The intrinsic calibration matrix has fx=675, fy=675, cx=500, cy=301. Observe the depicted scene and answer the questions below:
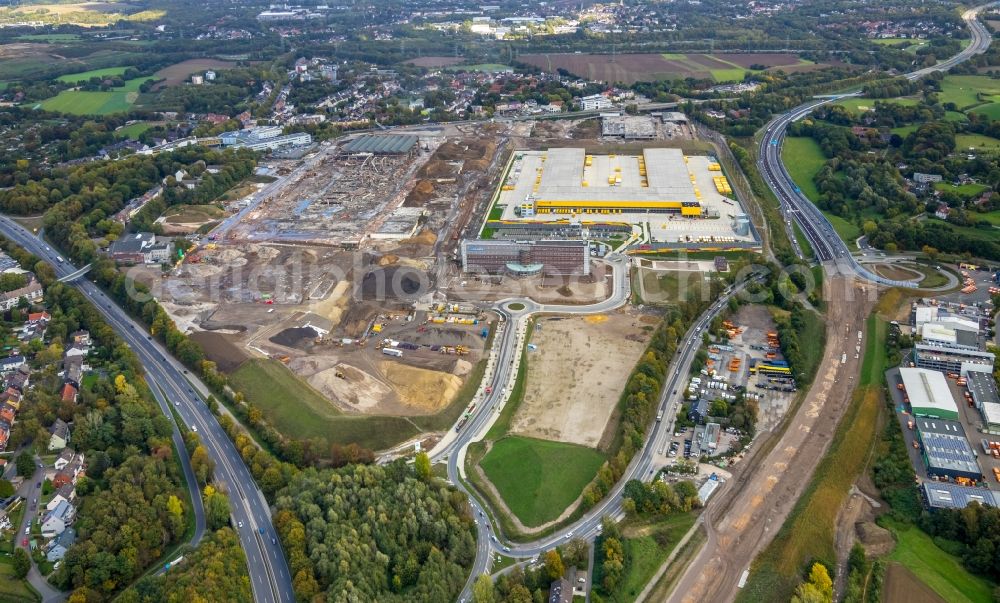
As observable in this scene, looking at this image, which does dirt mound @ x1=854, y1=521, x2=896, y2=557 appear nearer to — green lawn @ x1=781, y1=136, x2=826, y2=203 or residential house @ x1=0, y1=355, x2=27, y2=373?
green lawn @ x1=781, y1=136, x2=826, y2=203

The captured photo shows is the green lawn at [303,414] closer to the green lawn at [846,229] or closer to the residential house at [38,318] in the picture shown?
the residential house at [38,318]

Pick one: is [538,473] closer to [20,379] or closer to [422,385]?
[422,385]

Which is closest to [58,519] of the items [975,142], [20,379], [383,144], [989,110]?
[20,379]

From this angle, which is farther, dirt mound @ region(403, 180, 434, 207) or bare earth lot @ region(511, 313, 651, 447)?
dirt mound @ region(403, 180, 434, 207)

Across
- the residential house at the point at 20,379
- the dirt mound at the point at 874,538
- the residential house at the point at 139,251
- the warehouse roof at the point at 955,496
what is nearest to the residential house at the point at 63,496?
the residential house at the point at 20,379

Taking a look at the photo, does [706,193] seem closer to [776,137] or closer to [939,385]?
[776,137]

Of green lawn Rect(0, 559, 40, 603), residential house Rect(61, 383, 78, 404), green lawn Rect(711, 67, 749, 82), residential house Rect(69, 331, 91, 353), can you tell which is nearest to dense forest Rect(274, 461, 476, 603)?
green lawn Rect(0, 559, 40, 603)

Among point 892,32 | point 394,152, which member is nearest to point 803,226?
point 394,152
